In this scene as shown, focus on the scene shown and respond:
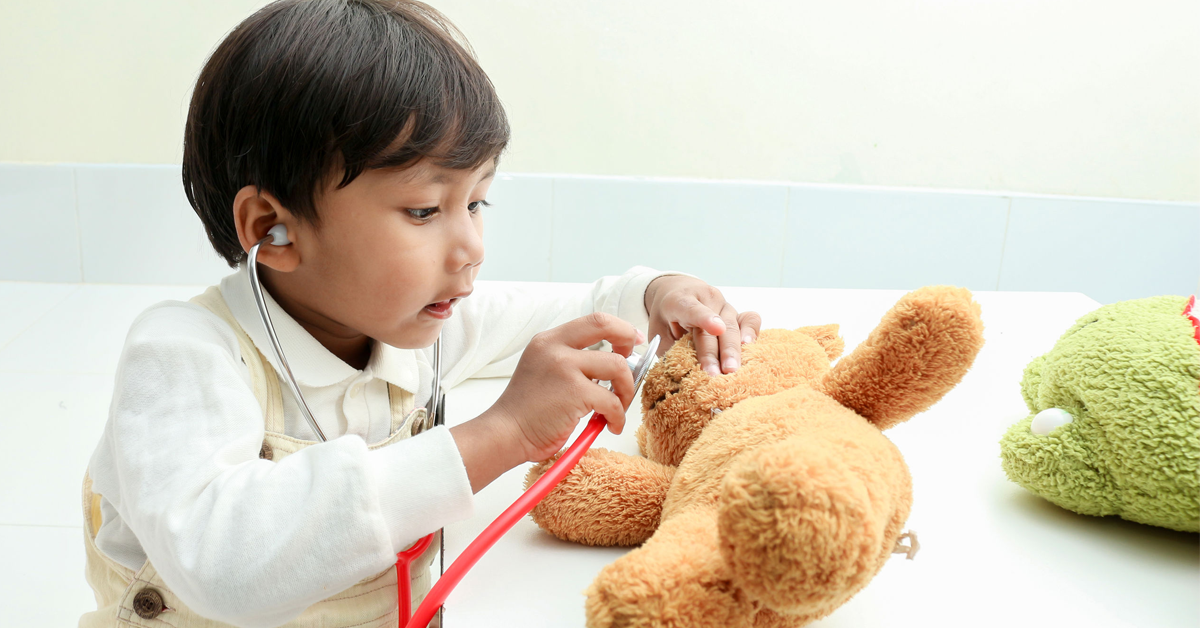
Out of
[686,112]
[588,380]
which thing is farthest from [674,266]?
[588,380]

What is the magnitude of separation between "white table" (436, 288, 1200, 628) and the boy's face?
0.48 feet

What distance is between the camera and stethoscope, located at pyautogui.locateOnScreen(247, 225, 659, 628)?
1.43 feet

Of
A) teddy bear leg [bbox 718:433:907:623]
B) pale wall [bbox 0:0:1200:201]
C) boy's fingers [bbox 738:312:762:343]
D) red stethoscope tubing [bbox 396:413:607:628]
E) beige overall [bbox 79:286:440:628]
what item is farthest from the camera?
pale wall [bbox 0:0:1200:201]

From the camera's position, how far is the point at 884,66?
160 cm

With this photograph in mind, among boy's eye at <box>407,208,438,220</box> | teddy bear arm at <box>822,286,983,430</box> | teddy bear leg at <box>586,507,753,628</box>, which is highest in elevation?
boy's eye at <box>407,208,438,220</box>

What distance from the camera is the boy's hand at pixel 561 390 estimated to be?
1.76 feet

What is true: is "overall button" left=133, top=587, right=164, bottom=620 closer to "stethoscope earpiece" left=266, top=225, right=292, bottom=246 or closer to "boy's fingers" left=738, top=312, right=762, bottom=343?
"stethoscope earpiece" left=266, top=225, right=292, bottom=246

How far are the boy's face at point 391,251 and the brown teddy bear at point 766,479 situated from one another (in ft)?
0.47

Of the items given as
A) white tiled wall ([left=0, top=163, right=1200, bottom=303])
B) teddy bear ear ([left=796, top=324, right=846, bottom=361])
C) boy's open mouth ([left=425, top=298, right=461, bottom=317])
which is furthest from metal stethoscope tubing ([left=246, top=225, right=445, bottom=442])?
white tiled wall ([left=0, top=163, right=1200, bottom=303])

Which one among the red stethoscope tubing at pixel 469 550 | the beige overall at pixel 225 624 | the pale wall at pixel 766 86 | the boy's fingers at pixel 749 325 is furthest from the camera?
the pale wall at pixel 766 86

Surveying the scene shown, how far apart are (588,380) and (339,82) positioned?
24cm

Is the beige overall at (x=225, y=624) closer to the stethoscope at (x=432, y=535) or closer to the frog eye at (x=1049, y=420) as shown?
the stethoscope at (x=432, y=535)

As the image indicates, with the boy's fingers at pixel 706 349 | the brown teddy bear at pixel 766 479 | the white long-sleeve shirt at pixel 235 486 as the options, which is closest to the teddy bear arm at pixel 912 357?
the brown teddy bear at pixel 766 479

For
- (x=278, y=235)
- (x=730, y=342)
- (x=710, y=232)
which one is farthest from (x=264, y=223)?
(x=710, y=232)
